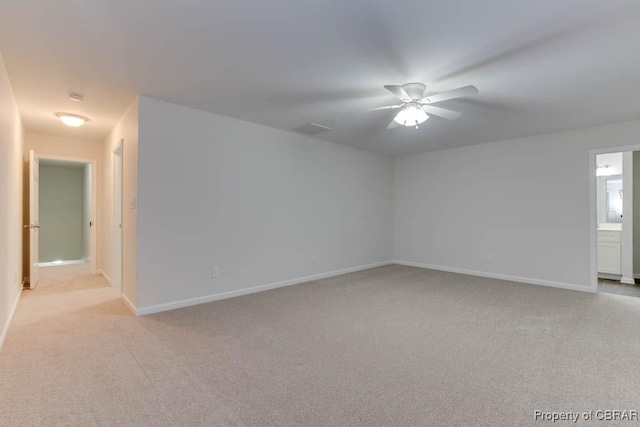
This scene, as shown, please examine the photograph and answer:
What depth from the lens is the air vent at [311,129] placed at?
4.47 metres

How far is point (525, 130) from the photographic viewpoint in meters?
4.67

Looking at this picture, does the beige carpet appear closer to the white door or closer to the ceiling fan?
the white door

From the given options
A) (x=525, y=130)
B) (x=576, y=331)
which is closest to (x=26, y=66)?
(x=576, y=331)

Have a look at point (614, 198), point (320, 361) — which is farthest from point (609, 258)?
point (320, 361)

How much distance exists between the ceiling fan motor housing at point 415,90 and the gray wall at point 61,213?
813 cm

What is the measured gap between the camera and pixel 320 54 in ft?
8.12

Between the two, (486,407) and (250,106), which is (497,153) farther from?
(486,407)

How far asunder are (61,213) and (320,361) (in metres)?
8.00

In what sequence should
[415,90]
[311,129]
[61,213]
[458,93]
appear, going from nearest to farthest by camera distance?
[458,93]
[415,90]
[311,129]
[61,213]

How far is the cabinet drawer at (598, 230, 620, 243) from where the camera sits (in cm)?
553

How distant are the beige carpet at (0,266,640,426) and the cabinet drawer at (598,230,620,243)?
1999 millimetres

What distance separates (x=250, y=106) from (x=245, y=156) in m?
0.80

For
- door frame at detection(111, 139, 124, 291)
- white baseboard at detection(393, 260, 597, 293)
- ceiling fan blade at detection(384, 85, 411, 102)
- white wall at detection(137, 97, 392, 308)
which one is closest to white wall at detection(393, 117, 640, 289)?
white baseboard at detection(393, 260, 597, 293)

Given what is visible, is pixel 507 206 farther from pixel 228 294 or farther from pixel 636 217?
pixel 228 294
